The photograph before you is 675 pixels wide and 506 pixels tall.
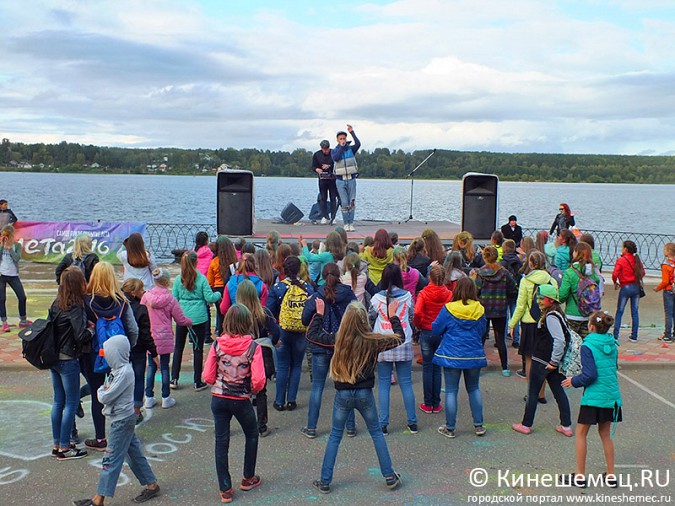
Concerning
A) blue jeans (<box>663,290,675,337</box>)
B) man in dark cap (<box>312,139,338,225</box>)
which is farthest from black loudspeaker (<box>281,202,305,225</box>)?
blue jeans (<box>663,290,675,337</box>)

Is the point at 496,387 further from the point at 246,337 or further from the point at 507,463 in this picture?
the point at 246,337

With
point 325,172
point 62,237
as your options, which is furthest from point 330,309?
point 62,237

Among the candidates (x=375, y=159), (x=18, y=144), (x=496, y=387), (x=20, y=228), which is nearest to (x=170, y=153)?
(x=18, y=144)

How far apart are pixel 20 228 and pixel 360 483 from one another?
524 inches

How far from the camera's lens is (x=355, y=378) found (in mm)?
4734

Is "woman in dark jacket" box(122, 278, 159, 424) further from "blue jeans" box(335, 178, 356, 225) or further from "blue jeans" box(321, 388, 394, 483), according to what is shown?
"blue jeans" box(335, 178, 356, 225)

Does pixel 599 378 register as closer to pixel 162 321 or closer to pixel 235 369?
pixel 235 369

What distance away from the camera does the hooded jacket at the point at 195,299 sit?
6.92 m

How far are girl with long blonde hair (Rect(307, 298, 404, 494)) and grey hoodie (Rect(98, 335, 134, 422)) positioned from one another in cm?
147

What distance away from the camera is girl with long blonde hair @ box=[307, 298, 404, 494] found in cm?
473

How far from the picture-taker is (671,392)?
7266 mm

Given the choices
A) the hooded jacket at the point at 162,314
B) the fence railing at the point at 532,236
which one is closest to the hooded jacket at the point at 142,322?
the hooded jacket at the point at 162,314

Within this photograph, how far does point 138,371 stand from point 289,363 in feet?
4.81

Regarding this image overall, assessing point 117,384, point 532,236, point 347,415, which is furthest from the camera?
point 532,236
